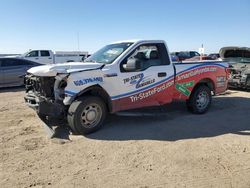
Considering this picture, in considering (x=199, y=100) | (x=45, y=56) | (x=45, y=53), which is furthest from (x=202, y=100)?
(x=45, y=53)

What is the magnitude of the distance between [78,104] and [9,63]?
8993mm

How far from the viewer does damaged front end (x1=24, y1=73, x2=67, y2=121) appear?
6109 millimetres

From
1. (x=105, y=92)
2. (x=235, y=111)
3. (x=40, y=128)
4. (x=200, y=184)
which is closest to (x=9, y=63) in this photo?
(x=40, y=128)

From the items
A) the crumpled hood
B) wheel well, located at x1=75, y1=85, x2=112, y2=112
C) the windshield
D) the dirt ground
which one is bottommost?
the dirt ground

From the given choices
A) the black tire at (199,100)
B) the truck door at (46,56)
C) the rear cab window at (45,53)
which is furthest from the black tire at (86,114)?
the rear cab window at (45,53)

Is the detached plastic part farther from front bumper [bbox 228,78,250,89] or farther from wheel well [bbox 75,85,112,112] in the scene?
front bumper [bbox 228,78,250,89]

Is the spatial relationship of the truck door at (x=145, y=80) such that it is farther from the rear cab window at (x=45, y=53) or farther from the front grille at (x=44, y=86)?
the rear cab window at (x=45, y=53)

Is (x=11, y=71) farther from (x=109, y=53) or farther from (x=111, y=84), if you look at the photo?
(x=111, y=84)

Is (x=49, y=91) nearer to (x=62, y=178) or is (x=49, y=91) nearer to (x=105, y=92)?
(x=105, y=92)

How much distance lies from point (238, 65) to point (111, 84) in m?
7.79

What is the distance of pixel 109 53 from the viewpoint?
7.20 meters

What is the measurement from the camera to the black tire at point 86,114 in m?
6.08

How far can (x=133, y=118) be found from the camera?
779 cm

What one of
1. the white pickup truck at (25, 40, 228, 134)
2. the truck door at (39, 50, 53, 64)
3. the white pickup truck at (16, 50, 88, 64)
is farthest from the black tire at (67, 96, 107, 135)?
the truck door at (39, 50, 53, 64)
